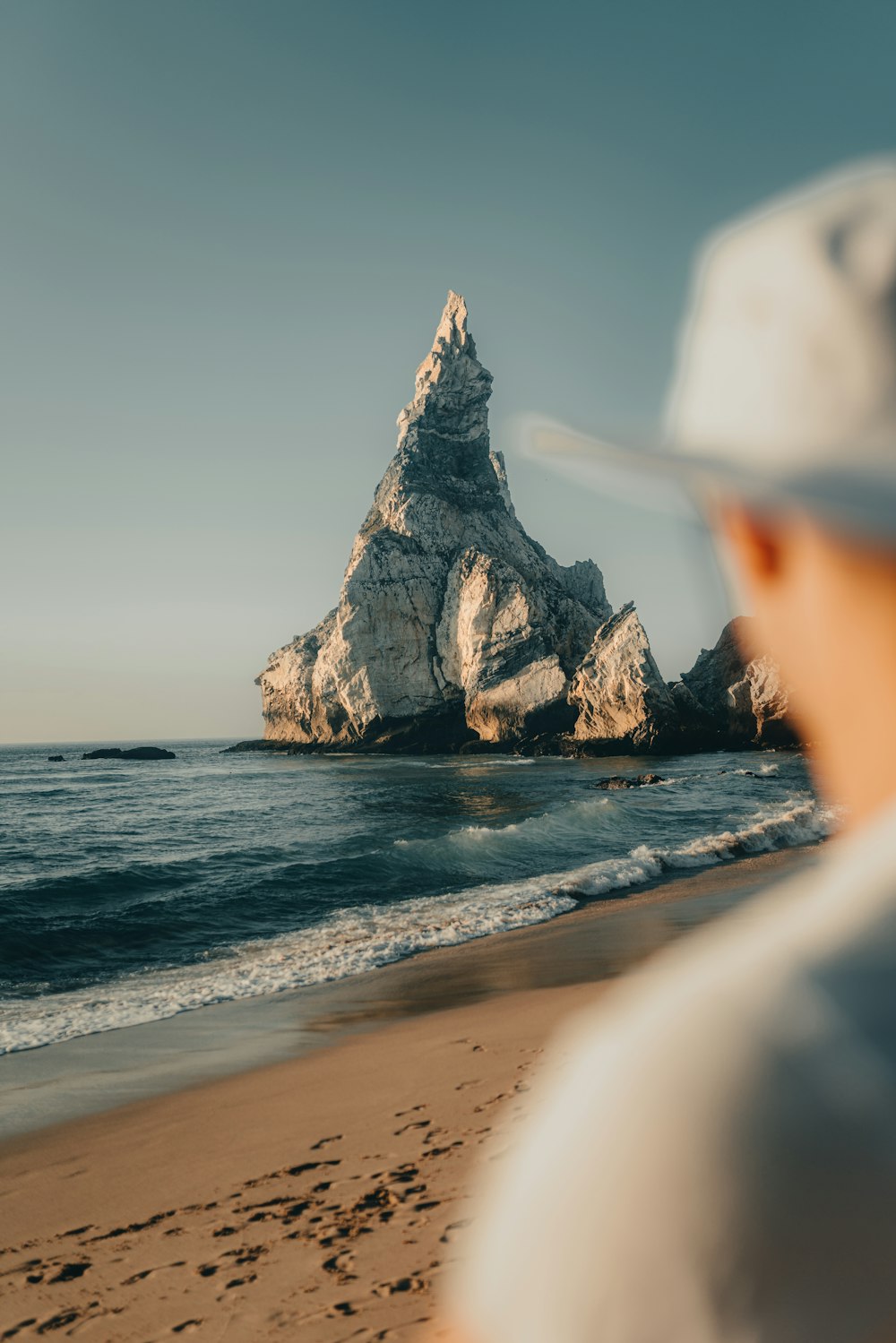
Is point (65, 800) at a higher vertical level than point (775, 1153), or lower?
lower

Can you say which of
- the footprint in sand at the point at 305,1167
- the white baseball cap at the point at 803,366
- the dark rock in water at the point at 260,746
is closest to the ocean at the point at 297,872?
the footprint in sand at the point at 305,1167

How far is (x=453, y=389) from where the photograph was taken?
228 ft

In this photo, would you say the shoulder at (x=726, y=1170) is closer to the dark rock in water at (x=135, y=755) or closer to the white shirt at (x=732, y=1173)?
the white shirt at (x=732, y=1173)

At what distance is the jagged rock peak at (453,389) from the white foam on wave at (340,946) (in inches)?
2342

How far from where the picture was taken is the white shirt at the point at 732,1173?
0.52m

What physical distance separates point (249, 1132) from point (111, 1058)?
237 cm

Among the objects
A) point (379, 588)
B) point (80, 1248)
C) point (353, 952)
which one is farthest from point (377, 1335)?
point (379, 588)

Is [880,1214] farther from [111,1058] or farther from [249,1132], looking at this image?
[111,1058]

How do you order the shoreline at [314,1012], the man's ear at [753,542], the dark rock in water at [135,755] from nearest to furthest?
1. the man's ear at [753,542]
2. the shoreline at [314,1012]
3. the dark rock in water at [135,755]

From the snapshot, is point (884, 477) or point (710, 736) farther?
point (710, 736)

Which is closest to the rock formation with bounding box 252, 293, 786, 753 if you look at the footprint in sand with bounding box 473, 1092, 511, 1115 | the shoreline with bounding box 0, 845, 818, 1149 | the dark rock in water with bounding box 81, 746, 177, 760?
the dark rock in water with bounding box 81, 746, 177, 760

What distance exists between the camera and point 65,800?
31.6 m

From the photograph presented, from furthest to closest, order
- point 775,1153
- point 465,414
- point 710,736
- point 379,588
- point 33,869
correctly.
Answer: point 465,414
point 379,588
point 710,736
point 33,869
point 775,1153

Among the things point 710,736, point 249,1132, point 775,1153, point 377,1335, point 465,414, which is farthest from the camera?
point 465,414
